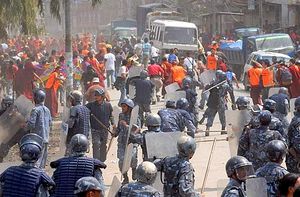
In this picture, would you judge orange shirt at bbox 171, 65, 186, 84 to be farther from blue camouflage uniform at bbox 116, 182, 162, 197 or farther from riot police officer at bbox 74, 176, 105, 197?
riot police officer at bbox 74, 176, 105, 197

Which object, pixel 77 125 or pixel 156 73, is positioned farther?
pixel 156 73

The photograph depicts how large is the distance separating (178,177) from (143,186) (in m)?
1.34

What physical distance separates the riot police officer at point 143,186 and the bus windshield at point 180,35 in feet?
100

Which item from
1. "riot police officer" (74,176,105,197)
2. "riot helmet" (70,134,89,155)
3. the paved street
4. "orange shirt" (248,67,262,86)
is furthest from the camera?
"orange shirt" (248,67,262,86)

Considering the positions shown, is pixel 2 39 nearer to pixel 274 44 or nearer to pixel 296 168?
pixel 296 168

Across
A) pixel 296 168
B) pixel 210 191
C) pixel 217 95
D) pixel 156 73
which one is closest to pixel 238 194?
pixel 296 168

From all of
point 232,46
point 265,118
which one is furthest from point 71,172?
point 232,46

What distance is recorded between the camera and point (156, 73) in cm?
2209

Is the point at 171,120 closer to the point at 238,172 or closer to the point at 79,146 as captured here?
the point at 79,146

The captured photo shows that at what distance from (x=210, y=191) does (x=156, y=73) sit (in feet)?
32.7

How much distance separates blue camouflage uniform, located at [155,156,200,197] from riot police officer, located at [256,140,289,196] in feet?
2.54

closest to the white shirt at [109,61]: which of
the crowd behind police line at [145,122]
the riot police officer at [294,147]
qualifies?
the crowd behind police line at [145,122]

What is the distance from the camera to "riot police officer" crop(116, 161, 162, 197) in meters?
7.16

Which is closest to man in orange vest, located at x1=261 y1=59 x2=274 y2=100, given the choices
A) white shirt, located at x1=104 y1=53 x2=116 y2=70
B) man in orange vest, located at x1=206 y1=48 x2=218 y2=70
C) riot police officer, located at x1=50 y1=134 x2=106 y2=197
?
man in orange vest, located at x1=206 y1=48 x2=218 y2=70
